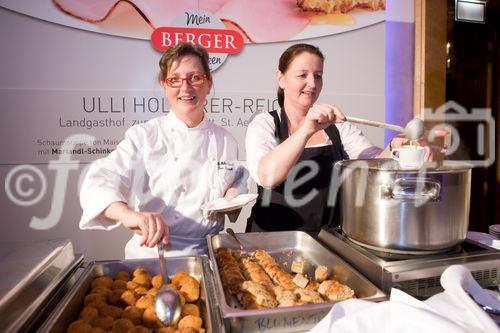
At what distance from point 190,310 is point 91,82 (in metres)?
1.69

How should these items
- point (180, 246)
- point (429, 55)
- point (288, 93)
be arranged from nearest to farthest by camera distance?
1. point (180, 246)
2. point (288, 93)
3. point (429, 55)

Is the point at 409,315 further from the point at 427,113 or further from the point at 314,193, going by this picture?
the point at 427,113

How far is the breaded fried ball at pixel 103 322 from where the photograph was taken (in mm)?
824

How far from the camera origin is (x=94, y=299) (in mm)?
898

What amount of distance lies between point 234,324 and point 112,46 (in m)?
1.91

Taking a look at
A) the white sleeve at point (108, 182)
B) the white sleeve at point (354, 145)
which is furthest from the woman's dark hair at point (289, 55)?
the white sleeve at point (108, 182)

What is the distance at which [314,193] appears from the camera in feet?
6.12

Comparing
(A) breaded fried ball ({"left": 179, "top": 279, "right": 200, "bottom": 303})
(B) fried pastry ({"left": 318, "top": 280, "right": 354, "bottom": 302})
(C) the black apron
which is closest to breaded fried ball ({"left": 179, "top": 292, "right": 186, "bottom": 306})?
(A) breaded fried ball ({"left": 179, "top": 279, "right": 200, "bottom": 303})

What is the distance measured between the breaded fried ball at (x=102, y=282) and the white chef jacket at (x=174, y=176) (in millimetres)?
568

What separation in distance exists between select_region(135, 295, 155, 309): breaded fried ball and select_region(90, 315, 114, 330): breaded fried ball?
82mm

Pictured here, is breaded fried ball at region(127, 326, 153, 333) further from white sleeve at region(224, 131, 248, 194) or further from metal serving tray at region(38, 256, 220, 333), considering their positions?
white sleeve at region(224, 131, 248, 194)

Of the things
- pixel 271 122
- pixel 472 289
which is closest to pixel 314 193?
pixel 271 122

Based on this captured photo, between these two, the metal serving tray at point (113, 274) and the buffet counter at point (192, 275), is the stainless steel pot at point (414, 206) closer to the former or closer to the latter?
the buffet counter at point (192, 275)

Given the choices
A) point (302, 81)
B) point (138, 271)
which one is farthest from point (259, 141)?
point (138, 271)
